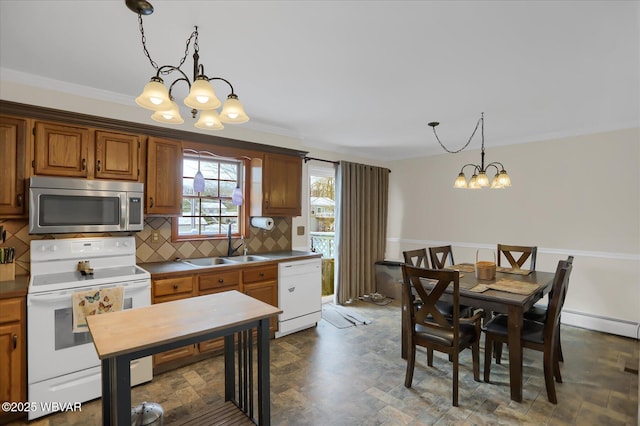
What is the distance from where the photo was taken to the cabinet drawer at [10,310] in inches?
82.0

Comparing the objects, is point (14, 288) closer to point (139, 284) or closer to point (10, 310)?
point (10, 310)

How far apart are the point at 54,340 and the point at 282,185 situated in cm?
259

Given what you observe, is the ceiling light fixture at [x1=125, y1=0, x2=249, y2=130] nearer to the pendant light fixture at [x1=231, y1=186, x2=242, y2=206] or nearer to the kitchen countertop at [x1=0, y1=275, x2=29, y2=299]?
the kitchen countertop at [x1=0, y1=275, x2=29, y2=299]

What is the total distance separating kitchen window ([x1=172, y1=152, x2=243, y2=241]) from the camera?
11.6 feet

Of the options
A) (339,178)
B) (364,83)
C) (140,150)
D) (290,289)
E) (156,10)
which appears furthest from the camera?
(339,178)

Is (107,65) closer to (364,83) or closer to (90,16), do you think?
(90,16)

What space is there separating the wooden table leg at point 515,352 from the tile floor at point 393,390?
9cm

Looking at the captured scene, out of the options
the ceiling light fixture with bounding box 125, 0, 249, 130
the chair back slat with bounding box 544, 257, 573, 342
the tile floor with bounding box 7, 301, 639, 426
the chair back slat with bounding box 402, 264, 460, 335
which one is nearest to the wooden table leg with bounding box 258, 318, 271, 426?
the tile floor with bounding box 7, 301, 639, 426

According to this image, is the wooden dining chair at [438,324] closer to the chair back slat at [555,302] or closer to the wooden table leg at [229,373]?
the chair back slat at [555,302]

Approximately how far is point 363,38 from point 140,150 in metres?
2.22

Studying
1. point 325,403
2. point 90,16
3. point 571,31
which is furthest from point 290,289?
point 571,31

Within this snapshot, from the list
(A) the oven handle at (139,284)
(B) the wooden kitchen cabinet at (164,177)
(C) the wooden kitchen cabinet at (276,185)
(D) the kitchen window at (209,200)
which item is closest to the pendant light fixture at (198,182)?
(D) the kitchen window at (209,200)

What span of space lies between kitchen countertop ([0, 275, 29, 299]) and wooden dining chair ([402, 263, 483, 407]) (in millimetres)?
2763

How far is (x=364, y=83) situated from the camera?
8.87 feet
